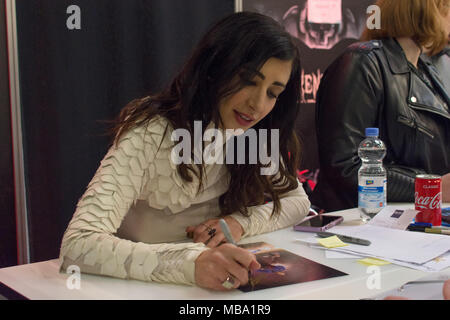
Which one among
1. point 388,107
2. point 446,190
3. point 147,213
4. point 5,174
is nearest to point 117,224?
point 147,213

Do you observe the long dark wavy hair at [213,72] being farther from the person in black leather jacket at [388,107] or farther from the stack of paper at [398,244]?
the person in black leather jacket at [388,107]

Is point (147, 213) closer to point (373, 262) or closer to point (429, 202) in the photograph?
point (373, 262)

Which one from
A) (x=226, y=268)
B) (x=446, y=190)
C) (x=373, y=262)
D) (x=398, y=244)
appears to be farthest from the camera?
(x=446, y=190)

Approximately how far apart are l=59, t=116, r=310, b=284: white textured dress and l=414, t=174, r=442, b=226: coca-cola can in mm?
321

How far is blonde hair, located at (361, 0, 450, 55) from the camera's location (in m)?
2.12

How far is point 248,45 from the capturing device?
1.31m

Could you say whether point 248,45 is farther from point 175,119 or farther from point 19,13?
point 19,13

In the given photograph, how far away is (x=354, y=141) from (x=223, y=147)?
715 mm

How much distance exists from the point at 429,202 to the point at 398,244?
10.0 inches

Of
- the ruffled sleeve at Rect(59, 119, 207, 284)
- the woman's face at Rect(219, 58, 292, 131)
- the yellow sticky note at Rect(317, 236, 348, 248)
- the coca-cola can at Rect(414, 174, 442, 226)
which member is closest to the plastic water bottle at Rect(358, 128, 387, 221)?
the coca-cola can at Rect(414, 174, 442, 226)

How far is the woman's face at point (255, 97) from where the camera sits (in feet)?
4.37

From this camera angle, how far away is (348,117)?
201cm

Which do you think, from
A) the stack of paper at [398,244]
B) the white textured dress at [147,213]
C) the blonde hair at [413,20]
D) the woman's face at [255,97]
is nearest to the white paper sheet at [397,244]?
the stack of paper at [398,244]
